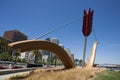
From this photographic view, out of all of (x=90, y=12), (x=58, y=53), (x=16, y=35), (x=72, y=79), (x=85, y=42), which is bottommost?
(x=72, y=79)

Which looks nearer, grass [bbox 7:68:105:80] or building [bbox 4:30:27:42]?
grass [bbox 7:68:105:80]

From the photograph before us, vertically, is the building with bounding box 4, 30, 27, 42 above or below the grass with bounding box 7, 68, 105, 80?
above

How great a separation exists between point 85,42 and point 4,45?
122 feet

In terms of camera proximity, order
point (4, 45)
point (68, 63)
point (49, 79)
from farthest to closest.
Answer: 1. point (4, 45)
2. point (68, 63)
3. point (49, 79)

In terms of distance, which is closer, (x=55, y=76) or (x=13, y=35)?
(x=55, y=76)

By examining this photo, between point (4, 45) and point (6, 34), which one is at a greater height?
point (6, 34)

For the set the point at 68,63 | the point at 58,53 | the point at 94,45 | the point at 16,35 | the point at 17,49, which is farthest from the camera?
the point at 16,35

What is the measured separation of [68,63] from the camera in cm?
2330

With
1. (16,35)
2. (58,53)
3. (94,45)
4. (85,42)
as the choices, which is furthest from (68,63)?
(16,35)

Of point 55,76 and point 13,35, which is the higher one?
point 13,35

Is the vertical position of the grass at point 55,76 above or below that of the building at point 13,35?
below

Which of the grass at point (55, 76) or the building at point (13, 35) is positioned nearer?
the grass at point (55, 76)

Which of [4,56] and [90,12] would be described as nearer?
[90,12]

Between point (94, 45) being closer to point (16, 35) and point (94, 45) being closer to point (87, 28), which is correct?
point (87, 28)
